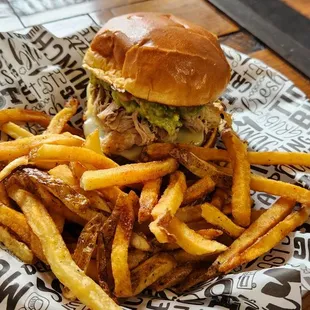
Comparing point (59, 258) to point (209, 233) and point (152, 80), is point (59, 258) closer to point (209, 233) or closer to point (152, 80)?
point (209, 233)

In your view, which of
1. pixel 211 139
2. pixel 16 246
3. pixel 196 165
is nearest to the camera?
pixel 16 246

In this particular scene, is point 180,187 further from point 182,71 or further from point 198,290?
point 182,71

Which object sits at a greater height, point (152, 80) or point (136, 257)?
point (152, 80)

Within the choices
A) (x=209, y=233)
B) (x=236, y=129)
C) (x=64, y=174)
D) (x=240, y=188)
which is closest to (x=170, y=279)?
(x=209, y=233)

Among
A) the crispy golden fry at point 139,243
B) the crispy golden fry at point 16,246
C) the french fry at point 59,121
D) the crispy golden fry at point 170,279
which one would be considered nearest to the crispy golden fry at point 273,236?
the crispy golden fry at point 170,279

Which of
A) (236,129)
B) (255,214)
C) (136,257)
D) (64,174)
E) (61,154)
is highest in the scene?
(61,154)

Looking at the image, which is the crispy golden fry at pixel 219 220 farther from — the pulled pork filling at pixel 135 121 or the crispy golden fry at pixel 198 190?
the pulled pork filling at pixel 135 121

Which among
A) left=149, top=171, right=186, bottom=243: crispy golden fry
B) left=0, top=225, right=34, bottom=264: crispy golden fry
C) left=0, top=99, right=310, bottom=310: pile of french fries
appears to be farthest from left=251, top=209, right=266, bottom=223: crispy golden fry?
left=0, top=225, right=34, bottom=264: crispy golden fry
